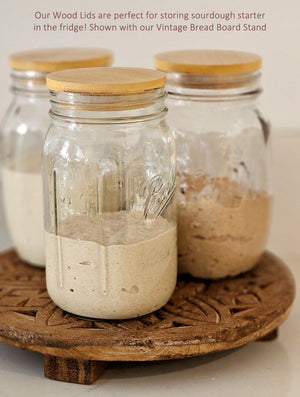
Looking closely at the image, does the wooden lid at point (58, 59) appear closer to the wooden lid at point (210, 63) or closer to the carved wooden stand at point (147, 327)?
the wooden lid at point (210, 63)

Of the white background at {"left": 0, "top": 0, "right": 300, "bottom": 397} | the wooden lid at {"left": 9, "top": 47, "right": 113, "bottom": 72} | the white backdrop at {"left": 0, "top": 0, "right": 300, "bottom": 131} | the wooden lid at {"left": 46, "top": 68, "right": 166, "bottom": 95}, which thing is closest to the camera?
the wooden lid at {"left": 46, "top": 68, "right": 166, "bottom": 95}

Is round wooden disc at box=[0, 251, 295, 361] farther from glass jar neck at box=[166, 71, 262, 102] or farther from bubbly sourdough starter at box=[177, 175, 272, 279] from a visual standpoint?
glass jar neck at box=[166, 71, 262, 102]

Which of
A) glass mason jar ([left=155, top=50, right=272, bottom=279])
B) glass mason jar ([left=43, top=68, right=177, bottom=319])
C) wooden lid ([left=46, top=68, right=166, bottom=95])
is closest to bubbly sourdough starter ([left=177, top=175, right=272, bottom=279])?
glass mason jar ([left=155, top=50, right=272, bottom=279])

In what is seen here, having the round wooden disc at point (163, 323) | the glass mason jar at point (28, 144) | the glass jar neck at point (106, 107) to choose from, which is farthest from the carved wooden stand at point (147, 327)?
the glass jar neck at point (106, 107)

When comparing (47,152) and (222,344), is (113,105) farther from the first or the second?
(222,344)

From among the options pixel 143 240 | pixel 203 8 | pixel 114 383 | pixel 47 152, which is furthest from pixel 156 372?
pixel 203 8

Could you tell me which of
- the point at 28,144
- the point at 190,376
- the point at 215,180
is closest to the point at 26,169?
the point at 28,144
